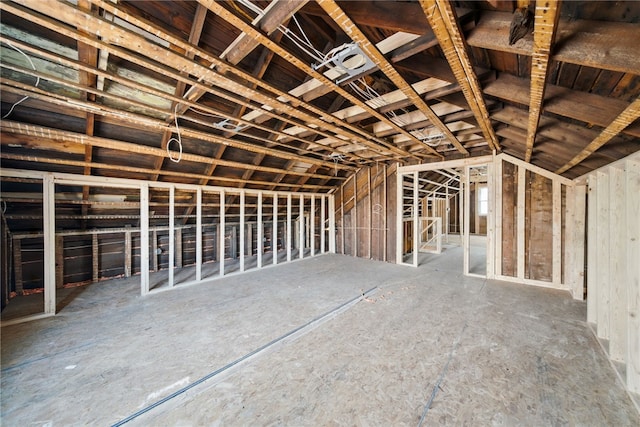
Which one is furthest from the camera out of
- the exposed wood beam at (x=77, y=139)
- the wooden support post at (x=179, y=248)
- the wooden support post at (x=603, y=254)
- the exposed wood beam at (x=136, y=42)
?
the wooden support post at (x=179, y=248)

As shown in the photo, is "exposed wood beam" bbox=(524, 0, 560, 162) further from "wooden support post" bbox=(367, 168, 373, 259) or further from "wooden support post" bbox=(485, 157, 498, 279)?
"wooden support post" bbox=(367, 168, 373, 259)

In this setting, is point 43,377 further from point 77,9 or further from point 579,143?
point 579,143

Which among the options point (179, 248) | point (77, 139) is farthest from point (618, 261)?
point (179, 248)

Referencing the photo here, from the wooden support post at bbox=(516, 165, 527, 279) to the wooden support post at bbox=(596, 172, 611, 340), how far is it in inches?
73.6

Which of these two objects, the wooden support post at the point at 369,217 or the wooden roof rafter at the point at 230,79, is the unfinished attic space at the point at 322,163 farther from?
the wooden support post at the point at 369,217

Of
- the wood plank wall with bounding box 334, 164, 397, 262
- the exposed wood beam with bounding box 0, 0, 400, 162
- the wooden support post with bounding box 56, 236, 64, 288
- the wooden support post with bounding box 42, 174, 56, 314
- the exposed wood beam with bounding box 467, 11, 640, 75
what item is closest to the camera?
the exposed wood beam with bounding box 467, 11, 640, 75

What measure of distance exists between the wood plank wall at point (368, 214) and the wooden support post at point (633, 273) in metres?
4.00

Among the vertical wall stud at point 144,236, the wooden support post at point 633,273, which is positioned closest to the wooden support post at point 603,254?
the wooden support post at point 633,273

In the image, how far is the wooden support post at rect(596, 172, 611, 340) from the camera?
2.20 m

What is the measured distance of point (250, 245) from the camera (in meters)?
6.72

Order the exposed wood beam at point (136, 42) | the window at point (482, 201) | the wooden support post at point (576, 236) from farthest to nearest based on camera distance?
the window at point (482, 201), the wooden support post at point (576, 236), the exposed wood beam at point (136, 42)

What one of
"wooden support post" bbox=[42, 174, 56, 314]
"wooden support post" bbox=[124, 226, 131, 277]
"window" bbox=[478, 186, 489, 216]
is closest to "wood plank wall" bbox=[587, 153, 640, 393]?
"wooden support post" bbox=[42, 174, 56, 314]

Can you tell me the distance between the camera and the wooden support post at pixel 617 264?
193 cm

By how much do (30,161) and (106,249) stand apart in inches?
90.5
